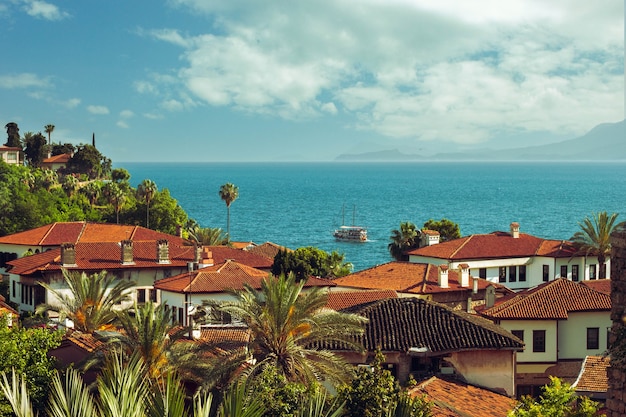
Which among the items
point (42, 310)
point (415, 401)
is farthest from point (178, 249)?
point (415, 401)

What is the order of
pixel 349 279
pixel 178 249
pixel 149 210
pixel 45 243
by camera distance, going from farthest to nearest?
pixel 149 210 < pixel 45 243 < pixel 178 249 < pixel 349 279

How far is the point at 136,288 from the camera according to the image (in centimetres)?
5547

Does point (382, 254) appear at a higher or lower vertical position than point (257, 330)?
lower

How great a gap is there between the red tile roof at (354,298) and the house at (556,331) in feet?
20.9

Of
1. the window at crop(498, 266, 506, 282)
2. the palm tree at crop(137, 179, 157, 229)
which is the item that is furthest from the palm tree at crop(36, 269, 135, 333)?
the palm tree at crop(137, 179, 157, 229)

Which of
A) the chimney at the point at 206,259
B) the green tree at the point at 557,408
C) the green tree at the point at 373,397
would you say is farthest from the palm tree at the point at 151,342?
the chimney at the point at 206,259

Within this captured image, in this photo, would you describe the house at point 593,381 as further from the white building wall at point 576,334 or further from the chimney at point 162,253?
the chimney at point 162,253

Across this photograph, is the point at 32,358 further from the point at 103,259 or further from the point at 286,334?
the point at 103,259

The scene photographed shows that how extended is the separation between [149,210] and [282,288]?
230 ft

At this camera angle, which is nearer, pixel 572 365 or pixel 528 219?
pixel 572 365

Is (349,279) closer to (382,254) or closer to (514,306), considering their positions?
(514,306)

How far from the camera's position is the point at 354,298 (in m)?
44.6

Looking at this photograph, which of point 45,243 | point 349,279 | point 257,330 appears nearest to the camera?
point 257,330

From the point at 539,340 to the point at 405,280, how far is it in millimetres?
13500
